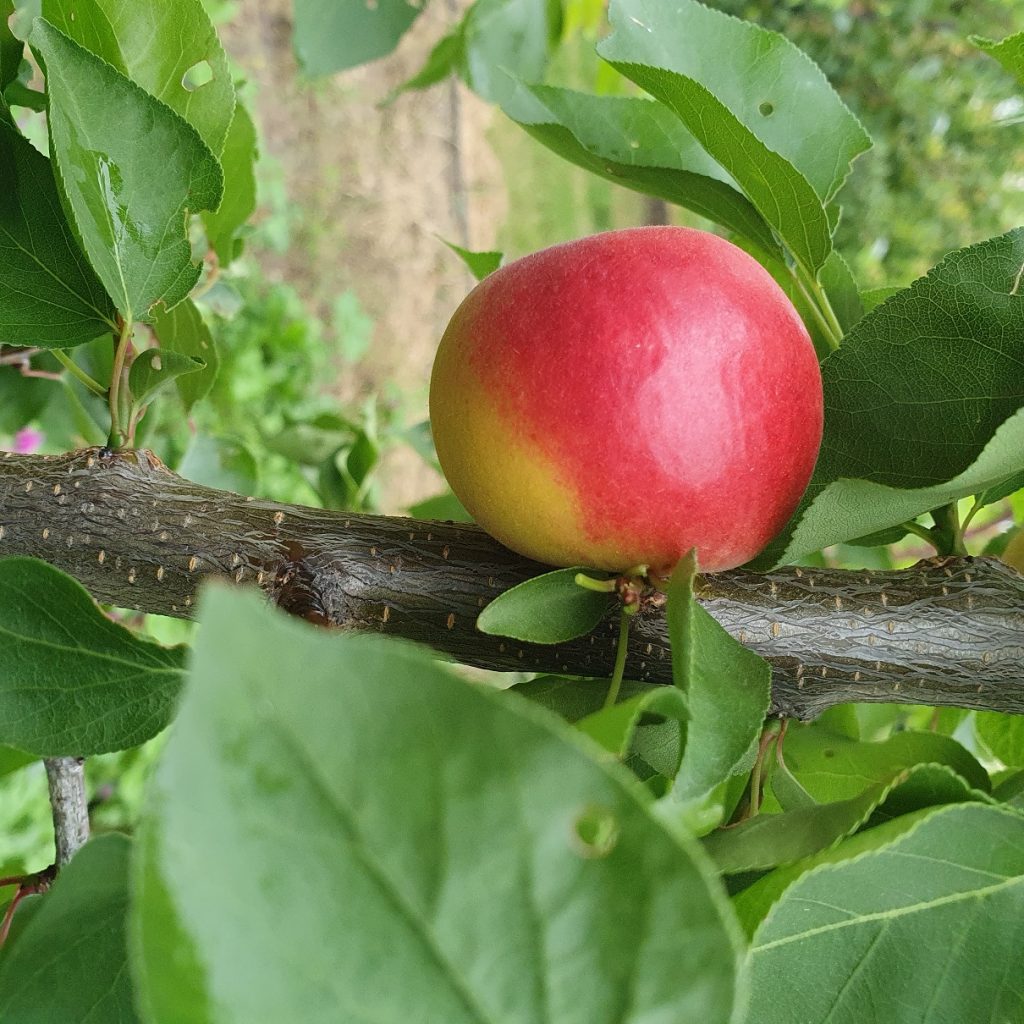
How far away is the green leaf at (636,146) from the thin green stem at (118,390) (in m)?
0.26

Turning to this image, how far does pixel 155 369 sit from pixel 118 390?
0.10 feet

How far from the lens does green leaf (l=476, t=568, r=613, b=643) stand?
42 centimetres

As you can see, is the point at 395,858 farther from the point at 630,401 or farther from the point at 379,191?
the point at 379,191

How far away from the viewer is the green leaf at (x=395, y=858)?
0.20m

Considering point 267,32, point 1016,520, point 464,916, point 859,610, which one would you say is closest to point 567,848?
point 464,916

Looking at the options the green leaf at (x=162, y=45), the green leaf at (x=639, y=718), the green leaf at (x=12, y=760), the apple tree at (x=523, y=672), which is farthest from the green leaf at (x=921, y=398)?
the green leaf at (x=12, y=760)

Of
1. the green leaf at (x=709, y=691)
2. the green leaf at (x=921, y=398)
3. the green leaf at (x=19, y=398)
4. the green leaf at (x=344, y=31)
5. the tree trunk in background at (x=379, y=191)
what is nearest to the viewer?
the green leaf at (x=709, y=691)

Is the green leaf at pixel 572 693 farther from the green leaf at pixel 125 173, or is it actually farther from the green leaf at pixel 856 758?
the green leaf at pixel 125 173

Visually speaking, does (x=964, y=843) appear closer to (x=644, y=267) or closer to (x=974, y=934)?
(x=974, y=934)

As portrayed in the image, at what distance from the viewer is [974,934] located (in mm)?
412

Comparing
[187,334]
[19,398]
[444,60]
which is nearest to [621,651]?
[187,334]

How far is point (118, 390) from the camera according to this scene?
0.55 metres

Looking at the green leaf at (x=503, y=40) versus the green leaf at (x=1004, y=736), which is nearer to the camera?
the green leaf at (x=1004, y=736)

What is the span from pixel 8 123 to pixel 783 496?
0.43 m
